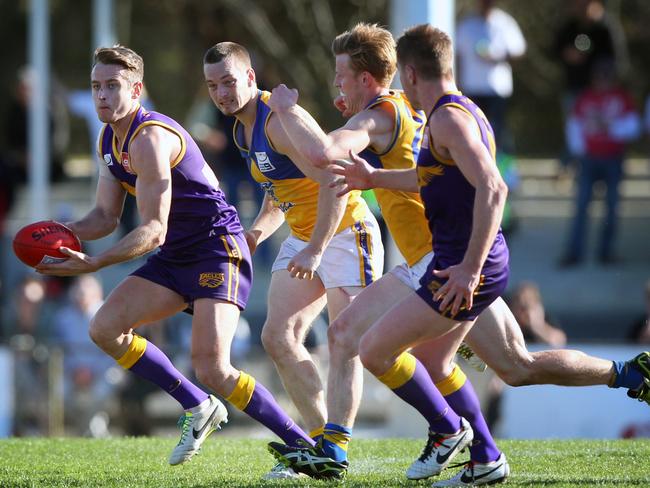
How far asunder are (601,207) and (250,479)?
1240 centimetres

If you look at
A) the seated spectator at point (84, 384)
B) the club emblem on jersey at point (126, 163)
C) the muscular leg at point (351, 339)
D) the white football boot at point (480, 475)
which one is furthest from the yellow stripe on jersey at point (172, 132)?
the seated spectator at point (84, 384)

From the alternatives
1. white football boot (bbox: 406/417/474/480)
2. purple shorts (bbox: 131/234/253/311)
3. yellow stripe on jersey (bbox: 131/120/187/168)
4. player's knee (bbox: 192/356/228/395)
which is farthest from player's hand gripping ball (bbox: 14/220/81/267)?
white football boot (bbox: 406/417/474/480)

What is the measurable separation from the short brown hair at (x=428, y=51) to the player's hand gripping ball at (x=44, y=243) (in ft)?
6.24

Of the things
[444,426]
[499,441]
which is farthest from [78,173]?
[444,426]

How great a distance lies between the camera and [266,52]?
73.8 feet

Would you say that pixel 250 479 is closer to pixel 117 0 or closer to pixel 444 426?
pixel 444 426

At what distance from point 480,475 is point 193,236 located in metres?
1.88

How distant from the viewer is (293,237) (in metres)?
6.26

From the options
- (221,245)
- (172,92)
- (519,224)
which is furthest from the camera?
(172,92)

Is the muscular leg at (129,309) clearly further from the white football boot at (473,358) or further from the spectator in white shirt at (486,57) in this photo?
the spectator in white shirt at (486,57)

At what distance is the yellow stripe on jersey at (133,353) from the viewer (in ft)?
→ 19.9

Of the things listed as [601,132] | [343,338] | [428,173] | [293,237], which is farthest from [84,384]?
[601,132]

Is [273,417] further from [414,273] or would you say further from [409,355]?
[414,273]

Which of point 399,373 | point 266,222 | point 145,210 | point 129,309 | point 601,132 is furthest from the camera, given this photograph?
point 601,132
